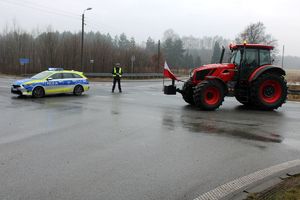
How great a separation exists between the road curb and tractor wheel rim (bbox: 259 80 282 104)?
8.16 metres

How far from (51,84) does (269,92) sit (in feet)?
35.5

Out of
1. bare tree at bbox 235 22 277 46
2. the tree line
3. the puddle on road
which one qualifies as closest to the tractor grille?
Result: the puddle on road

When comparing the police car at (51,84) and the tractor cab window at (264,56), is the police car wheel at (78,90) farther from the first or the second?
the tractor cab window at (264,56)

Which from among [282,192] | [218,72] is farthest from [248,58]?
[282,192]

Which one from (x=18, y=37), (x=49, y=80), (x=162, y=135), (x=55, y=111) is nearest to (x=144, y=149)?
(x=162, y=135)

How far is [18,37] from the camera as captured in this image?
60656mm

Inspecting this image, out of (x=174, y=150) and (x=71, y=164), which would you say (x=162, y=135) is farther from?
(x=71, y=164)

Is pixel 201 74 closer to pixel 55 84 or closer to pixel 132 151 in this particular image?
pixel 132 151

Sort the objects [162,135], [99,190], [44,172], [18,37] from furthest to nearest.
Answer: [18,37], [162,135], [44,172], [99,190]

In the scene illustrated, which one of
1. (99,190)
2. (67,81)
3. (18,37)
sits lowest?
(99,190)

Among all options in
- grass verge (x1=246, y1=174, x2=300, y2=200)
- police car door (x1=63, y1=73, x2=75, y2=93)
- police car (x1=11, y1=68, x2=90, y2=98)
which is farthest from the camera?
police car door (x1=63, y1=73, x2=75, y2=93)

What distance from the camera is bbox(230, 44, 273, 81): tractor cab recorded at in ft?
46.3

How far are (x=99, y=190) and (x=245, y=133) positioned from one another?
215 inches

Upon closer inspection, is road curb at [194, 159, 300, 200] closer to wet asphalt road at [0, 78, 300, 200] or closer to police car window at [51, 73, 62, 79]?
wet asphalt road at [0, 78, 300, 200]
